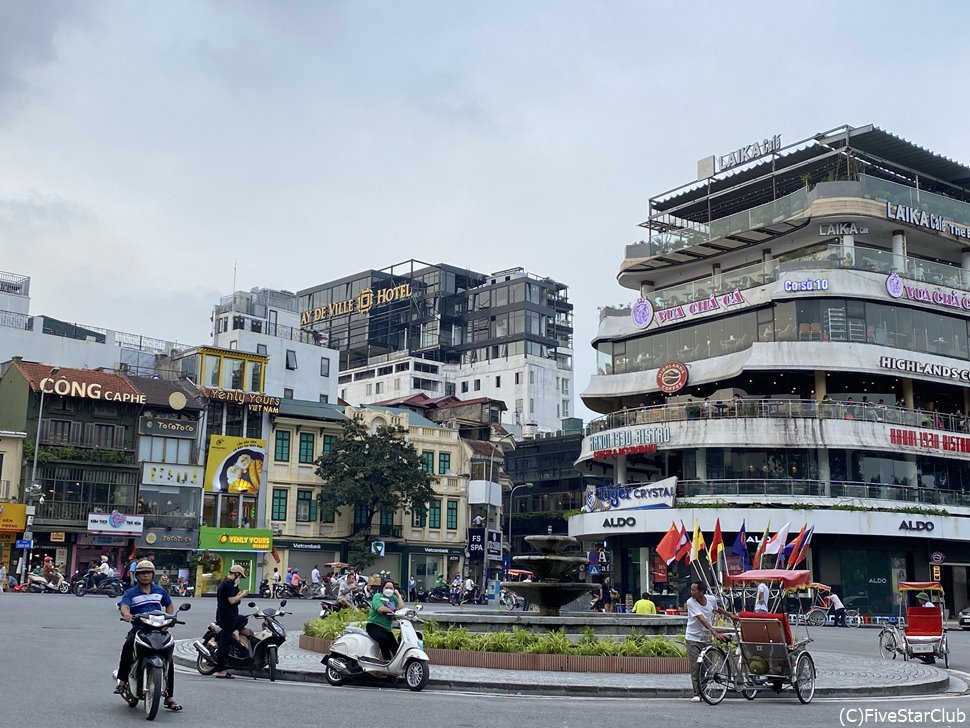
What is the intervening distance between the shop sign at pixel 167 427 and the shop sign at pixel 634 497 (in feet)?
75.2

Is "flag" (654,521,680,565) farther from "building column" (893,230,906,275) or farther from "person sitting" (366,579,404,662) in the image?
"building column" (893,230,906,275)

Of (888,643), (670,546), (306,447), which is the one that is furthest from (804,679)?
(306,447)

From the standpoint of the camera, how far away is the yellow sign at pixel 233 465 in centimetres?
6403

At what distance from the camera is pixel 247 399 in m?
65.9

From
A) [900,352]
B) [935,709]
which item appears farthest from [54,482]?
[935,709]

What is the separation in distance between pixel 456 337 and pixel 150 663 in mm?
114941

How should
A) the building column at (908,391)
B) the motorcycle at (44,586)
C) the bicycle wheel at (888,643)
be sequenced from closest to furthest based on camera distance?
the bicycle wheel at (888,643)
the motorcycle at (44,586)
the building column at (908,391)

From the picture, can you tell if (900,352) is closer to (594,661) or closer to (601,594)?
(601,594)

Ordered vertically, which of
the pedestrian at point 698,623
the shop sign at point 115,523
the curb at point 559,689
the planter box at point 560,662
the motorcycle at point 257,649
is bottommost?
the curb at point 559,689

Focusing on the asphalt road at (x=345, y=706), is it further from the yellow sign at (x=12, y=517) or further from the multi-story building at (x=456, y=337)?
the multi-story building at (x=456, y=337)

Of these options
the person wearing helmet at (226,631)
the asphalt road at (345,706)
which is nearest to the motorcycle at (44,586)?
the asphalt road at (345,706)

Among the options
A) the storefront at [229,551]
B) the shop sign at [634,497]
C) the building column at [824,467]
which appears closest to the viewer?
the building column at [824,467]

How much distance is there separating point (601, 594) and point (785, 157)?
2643cm

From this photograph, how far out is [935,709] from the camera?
1584 cm
